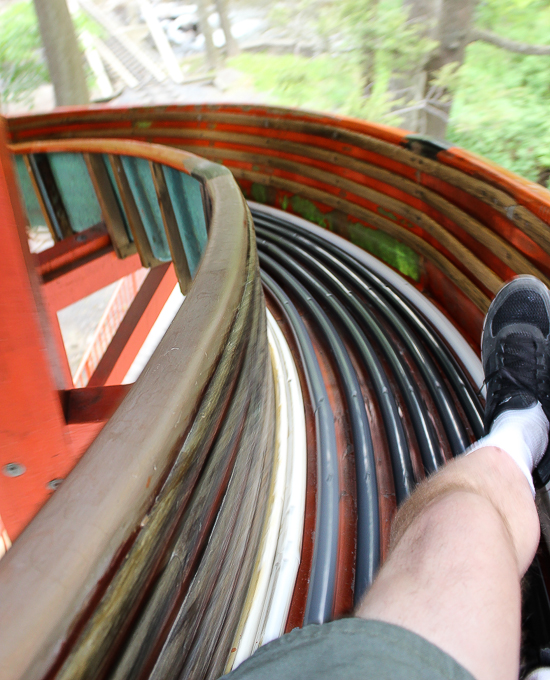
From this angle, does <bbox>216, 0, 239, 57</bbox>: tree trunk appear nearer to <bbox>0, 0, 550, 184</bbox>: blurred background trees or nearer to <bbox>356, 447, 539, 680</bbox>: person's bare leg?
<bbox>0, 0, 550, 184</bbox>: blurred background trees

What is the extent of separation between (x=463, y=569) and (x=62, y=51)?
8.02 meters

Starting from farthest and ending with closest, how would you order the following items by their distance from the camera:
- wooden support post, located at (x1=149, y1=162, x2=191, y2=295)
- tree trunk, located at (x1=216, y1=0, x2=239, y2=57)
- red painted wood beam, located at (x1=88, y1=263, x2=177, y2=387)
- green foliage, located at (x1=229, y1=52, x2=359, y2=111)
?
1. tree trunk, located at (x1=216, y1=0, x2=239, y2=57)
2. green foliage, located at (x1=229, y1=52, x2=359, y2=111)
3. red painted wood beam, located at (x1=88, y1=263, x2=177, y2=387)
4. wooden support post, located at (x1=149, y1=162, x2=191, y2=295)

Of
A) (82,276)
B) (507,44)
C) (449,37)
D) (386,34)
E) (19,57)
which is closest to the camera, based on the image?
(82,276)

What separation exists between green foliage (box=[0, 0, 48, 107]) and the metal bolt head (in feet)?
33.8

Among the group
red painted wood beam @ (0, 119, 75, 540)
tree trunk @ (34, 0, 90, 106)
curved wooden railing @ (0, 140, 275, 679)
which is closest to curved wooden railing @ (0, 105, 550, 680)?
curved wooden railing @ (0, 140, 275, 679)

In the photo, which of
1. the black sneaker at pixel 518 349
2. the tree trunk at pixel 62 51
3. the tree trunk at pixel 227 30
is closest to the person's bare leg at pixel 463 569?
the black sneaker at pixel 518 349

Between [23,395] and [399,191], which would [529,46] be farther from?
[23,395]

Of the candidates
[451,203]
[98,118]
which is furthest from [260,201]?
[98,118]

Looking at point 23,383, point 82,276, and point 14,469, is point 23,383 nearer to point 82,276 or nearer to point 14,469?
point 14,469

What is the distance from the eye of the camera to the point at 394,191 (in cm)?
203

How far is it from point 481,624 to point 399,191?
1.77 meters

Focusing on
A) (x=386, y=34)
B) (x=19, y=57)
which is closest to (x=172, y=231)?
(x=386, y=34)

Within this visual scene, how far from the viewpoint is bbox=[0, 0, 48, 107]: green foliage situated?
9.22 meters

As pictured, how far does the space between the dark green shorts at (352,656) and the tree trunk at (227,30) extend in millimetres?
12639
